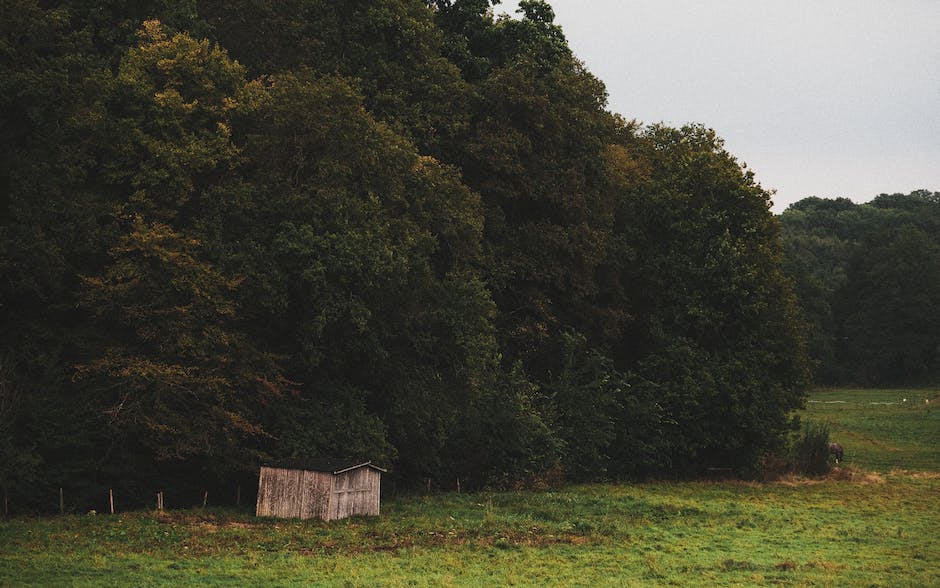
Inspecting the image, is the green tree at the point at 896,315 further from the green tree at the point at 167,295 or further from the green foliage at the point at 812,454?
the green tree at the point at 167,295

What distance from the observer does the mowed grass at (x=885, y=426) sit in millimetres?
61062

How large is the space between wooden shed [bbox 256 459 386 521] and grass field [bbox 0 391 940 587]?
75 centimetres

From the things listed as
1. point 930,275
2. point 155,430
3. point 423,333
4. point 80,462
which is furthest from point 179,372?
point 930,275

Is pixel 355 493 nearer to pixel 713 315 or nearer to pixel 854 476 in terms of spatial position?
pixel 713 315

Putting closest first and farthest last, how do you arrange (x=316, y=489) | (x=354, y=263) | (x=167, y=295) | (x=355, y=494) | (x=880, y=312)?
1. (x=316, y=489)
2. (x=167, y=295)
3. (x=355, y=494)
4. (x=354, y=263)
5. (x=880, y=312)

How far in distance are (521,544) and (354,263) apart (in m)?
12.1

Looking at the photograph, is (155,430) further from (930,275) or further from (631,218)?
(930,275)

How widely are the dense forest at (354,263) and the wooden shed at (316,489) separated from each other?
182cm

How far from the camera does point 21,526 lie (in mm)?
31938

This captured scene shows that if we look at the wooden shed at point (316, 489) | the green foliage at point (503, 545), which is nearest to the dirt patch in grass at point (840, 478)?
the green foliage at point (503, 545)

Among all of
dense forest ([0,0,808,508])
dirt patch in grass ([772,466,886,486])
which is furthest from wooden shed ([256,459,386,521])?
dirt patch in grass ([772,466,886,486])

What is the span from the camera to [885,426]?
7669 cm

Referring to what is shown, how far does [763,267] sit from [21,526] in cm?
3862

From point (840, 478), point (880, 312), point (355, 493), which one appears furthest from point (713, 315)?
point (880, 312)
